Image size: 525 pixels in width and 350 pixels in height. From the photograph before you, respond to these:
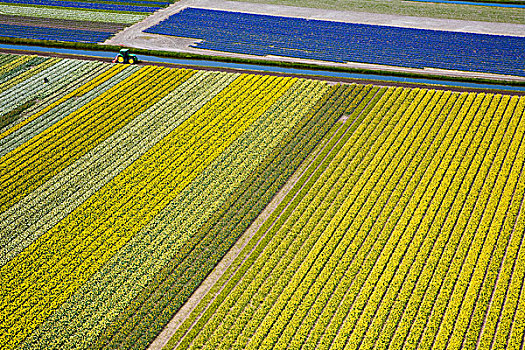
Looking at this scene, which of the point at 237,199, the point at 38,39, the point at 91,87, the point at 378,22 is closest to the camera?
the point at 237,199

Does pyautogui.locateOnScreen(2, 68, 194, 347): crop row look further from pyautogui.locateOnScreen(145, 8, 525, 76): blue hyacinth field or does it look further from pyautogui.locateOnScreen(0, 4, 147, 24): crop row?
pyautogui.locateOnScreen(0, 4, 147, 24): crop row

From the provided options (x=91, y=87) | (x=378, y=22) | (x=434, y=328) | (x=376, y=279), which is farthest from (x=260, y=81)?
(x=434, y=328)

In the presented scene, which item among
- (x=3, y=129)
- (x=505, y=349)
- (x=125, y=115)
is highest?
(x=125, y=115)

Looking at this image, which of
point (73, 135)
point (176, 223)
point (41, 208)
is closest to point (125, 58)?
point (73, 135)

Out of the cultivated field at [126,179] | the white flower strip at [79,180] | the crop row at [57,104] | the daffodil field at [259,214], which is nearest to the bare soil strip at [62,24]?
the cultivated field at [126,179]

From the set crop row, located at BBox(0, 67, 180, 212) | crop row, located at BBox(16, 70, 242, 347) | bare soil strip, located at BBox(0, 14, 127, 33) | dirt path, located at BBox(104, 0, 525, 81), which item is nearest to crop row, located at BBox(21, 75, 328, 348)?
crop row, located at BBox(16, 70, 242, 347)

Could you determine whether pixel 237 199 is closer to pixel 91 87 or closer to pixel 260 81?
pixel 260 81

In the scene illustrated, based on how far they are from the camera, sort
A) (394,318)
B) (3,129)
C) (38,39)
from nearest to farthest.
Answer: (394,318) → (3,129) → (38,39)

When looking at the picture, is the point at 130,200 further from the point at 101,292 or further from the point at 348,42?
the point at 348,42
